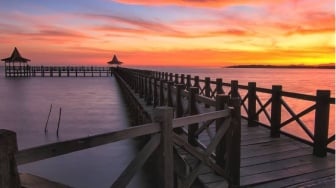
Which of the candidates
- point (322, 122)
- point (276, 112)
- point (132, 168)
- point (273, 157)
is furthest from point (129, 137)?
point (276, 112)

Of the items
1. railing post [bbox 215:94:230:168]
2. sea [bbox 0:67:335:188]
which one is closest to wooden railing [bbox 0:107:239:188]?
railing post [bbox 215:94:230:168]

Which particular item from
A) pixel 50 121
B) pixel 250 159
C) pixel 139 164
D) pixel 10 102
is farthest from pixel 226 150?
pixel 10 102

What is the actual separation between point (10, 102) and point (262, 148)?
27077 millimetres

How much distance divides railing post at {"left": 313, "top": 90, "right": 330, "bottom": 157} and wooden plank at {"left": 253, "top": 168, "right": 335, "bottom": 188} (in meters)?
0.77

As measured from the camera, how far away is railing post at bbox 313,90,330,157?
5828mm

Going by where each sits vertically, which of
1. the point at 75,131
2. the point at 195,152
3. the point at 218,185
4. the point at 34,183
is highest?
the point at 34,183

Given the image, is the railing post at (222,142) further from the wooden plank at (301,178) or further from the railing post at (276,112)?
the railing post at (276,112)

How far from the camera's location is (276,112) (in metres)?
7.33

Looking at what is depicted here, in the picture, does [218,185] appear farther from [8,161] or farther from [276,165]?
[8,161]

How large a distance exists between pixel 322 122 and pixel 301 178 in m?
1.60

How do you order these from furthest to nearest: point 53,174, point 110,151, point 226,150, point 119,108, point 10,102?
point 10,102 → point 119,108 → point 110,151 → point 53,174 → point 226,150

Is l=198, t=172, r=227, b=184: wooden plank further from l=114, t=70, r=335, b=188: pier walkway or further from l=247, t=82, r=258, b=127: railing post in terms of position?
l=247, t=82, r=258, b=127: railing post

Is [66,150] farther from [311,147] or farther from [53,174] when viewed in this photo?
[53,174]

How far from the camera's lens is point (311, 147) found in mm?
6410
